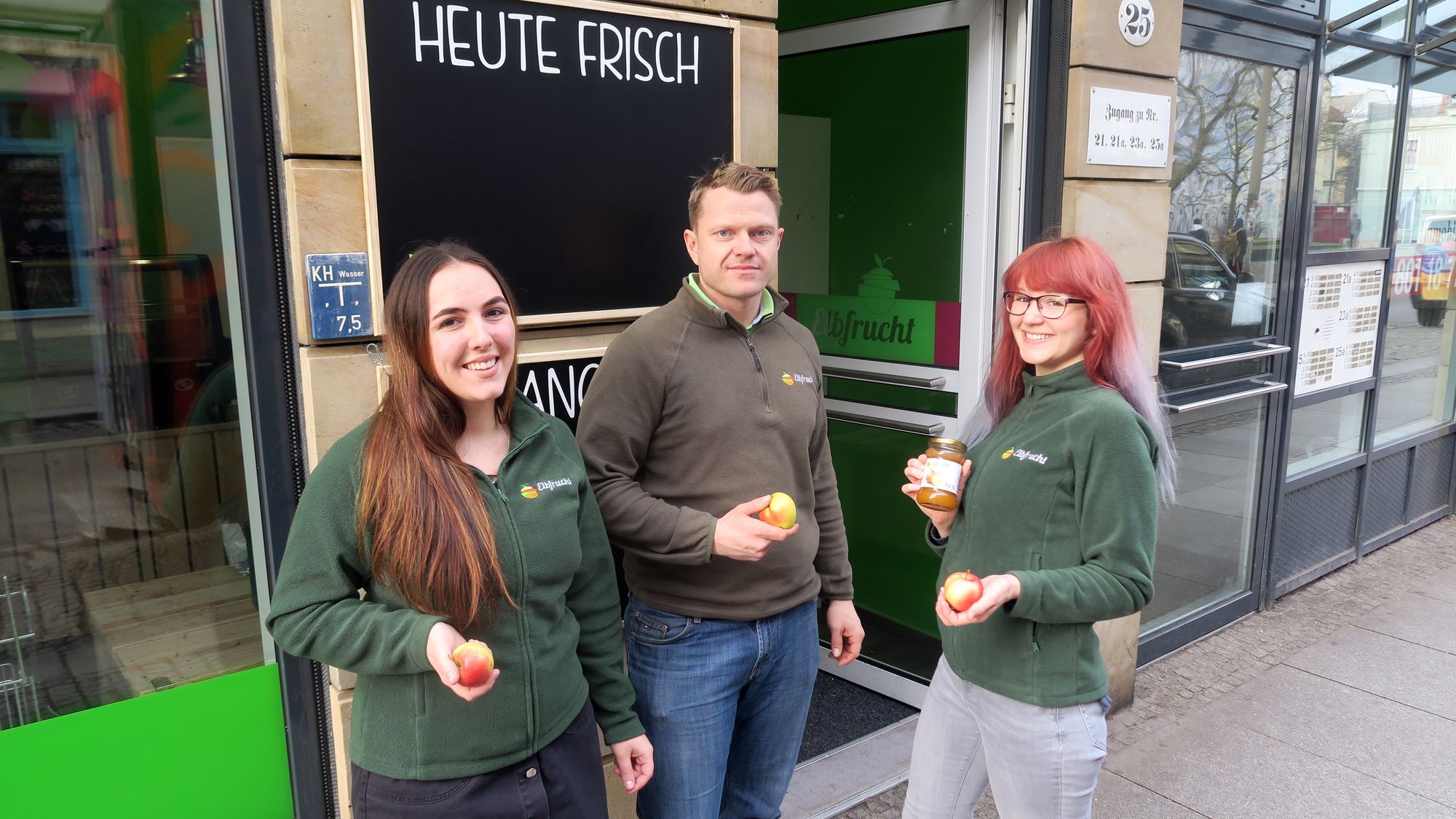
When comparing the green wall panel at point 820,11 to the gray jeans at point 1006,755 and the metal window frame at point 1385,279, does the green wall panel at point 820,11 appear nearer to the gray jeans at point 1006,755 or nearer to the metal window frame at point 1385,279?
the metal window frame at point 1385,279

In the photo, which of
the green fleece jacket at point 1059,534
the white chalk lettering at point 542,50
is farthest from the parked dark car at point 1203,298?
the white chalk lettering at point 542,50

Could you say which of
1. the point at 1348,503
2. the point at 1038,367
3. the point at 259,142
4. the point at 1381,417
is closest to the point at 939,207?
the point at 1038,367

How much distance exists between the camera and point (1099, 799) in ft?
12.4

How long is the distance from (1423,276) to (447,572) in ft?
24.1

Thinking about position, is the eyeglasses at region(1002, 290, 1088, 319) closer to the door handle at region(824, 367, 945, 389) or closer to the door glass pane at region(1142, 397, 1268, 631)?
the door handle at region(824, 367, 945, 389)

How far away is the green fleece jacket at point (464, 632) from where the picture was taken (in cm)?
173

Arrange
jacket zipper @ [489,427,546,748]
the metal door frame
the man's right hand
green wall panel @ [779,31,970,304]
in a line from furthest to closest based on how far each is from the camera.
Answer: the metal door frame → green wall panel @ [779,31,970,304] → the man's right hand → jacket zipper @ [489,427,546,748]

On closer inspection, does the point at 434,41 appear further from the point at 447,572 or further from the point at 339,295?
the point at 447,572

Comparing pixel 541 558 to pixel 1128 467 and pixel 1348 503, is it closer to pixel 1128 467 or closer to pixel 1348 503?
pixel 1128 467

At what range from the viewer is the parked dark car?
475cm

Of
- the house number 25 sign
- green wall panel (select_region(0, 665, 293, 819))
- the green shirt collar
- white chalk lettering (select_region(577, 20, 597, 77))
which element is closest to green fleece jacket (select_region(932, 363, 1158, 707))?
the green shirt collar

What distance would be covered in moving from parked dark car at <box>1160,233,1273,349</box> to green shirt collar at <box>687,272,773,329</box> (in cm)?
268

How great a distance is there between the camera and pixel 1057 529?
224 cm

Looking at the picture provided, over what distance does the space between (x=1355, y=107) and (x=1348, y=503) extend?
2358mm
